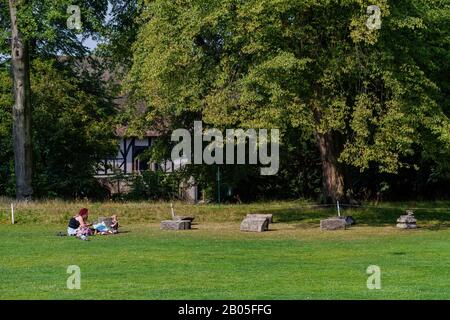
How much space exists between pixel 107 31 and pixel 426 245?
73.9ft

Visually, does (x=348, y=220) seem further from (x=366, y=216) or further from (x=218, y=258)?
(x=218, y=258)

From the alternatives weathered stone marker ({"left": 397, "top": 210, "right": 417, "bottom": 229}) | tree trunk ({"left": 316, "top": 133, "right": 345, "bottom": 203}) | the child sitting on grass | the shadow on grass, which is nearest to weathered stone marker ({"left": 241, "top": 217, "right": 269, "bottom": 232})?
the shadow on grass

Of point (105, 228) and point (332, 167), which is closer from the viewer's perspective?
point (105, 228)

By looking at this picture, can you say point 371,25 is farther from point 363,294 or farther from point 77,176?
point 77,176

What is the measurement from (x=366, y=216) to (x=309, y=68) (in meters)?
7.42

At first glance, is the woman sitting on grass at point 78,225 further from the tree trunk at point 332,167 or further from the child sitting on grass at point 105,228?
the tree trunk at point 332,167

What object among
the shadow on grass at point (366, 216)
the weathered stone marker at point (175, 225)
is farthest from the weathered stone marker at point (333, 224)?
the weathered stone marker at point (175, 225)

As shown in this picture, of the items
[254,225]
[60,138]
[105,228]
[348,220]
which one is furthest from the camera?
[60,138]

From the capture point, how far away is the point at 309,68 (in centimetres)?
3428

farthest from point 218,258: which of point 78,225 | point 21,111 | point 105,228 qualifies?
point 21,111

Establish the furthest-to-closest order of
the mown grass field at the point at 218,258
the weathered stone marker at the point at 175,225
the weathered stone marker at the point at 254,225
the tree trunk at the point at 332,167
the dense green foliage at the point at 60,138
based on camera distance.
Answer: the dense green foliage at the point at 60,138
the tree trunk at the point at 332,167
the weathered stone marker at the point at 175,225
the weathered stone marker at the point at 254,225
the mown grass field at the point at 218,258

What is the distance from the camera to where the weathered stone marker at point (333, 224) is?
1300 inches

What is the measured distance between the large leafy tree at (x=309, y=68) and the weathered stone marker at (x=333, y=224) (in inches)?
85.1
